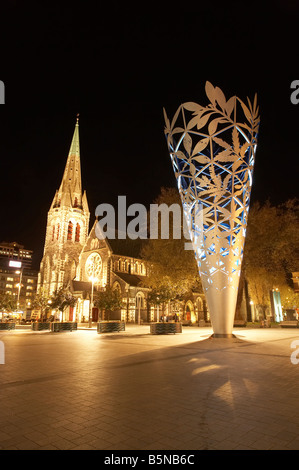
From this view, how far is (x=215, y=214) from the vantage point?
16703 millimetres

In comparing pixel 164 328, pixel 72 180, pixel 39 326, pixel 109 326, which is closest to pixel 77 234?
pixel 72 180

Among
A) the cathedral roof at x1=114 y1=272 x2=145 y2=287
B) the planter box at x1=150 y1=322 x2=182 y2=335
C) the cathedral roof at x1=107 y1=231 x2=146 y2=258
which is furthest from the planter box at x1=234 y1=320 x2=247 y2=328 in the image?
the cathedral roof at x1=107 y1=231 x2=146 y2=258

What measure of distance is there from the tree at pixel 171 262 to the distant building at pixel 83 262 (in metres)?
14.5

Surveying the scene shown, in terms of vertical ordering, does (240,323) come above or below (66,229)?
below

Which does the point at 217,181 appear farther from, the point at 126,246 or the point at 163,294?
the point at 126,246

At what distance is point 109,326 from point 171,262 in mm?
8085

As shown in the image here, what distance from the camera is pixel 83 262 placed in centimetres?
6044

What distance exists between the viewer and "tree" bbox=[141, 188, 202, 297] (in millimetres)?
28594

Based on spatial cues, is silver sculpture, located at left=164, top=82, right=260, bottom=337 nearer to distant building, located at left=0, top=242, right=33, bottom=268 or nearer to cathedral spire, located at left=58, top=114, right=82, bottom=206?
cathedral spire, located at left=58, top=114, right=82, bottom=206

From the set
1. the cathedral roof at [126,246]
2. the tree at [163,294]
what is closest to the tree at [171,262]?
the tree at [163,294]

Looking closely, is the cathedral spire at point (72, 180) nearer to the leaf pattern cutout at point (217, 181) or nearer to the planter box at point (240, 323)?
the planter box at point (240, 323)

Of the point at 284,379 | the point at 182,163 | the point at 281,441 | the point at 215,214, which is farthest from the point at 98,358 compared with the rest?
the point at 182,163

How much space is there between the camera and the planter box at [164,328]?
955 inches
